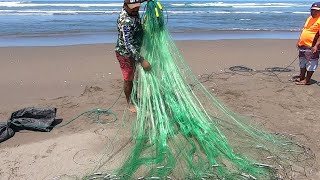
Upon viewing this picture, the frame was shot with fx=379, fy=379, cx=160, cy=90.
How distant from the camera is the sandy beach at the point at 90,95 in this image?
383 cm

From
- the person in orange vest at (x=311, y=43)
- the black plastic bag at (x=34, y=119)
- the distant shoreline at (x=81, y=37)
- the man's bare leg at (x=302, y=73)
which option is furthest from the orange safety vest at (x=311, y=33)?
the distant shoreline at (x=81, y=37)

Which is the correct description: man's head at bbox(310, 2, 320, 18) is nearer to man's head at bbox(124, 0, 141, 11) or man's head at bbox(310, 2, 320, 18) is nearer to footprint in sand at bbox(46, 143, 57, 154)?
man's head at bbox(124, 0, 141, 11)

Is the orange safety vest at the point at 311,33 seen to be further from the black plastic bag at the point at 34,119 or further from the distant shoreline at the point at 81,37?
the distant shoreline at the point at 81,37

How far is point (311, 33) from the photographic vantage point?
6.36 m

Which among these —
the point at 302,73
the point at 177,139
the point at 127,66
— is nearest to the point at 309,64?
the point at 302,73

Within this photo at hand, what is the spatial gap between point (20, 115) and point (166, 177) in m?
2.40

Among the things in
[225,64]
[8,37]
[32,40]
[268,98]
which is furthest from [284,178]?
[8,37]

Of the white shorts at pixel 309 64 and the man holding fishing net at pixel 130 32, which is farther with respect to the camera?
the white shorts at pixel 309 64

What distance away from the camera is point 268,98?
18.9 ft

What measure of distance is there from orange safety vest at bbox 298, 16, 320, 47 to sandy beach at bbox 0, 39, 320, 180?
2.46 ft

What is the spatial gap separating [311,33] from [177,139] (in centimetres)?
394

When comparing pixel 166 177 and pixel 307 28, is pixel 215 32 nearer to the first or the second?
pixel 307 28

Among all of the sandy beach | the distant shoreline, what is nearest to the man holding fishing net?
the sandy beach

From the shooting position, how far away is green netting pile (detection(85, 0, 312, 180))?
10.7ft
